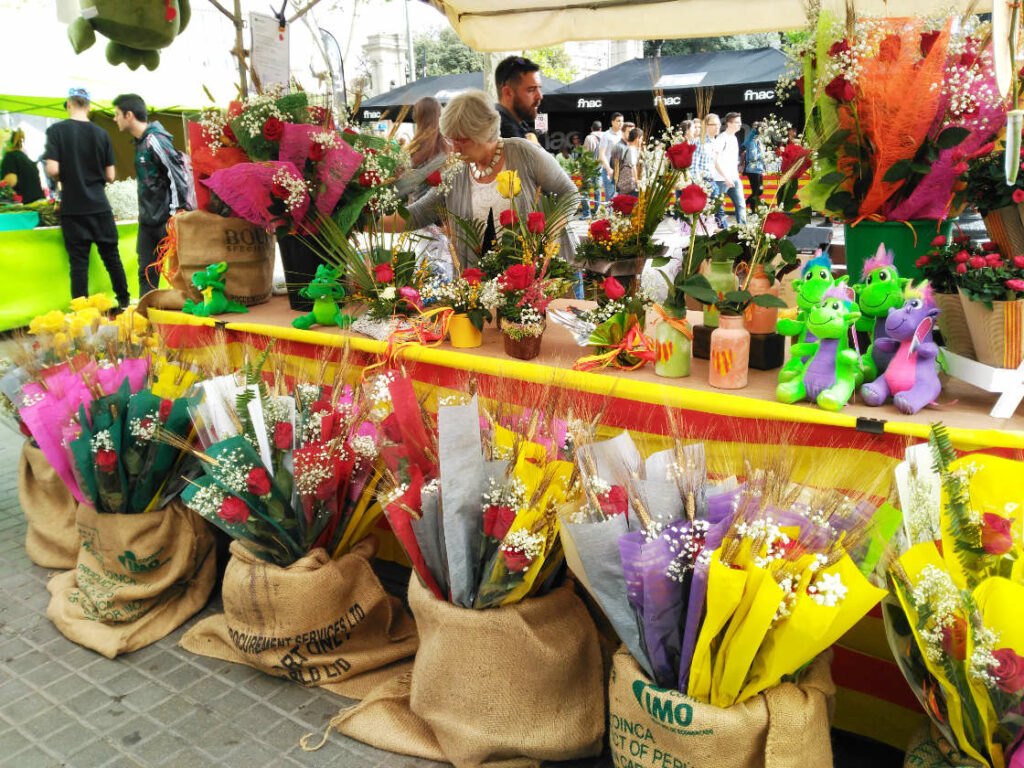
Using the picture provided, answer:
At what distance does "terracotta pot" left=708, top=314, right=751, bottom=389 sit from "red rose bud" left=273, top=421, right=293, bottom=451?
113 centimetres

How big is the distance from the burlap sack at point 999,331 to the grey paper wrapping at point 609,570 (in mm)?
949

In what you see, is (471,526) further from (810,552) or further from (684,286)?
(684,286)

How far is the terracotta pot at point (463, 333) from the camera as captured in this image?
2480 millimetres

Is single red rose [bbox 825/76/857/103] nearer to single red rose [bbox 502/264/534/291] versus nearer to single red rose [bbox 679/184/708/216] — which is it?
single red rose [bbox 679/184/708/216]

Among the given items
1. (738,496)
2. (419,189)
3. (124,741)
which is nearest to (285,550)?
(124,741)

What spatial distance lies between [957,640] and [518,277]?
4.75ft

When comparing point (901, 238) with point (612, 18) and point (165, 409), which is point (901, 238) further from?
point (612, 18)

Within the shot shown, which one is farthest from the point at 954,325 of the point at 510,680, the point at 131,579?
the point at 131,579

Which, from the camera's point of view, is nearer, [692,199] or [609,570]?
[609,570]

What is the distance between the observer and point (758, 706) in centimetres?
138

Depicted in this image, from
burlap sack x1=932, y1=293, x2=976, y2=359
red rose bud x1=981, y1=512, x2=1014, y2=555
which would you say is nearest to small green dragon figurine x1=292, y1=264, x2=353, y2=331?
burlap sack x1=932, y1=293, x2=976, y2=359

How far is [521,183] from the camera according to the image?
11.3 ft

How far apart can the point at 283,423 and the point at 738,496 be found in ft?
3.99

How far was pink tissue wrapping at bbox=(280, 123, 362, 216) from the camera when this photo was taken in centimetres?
274
